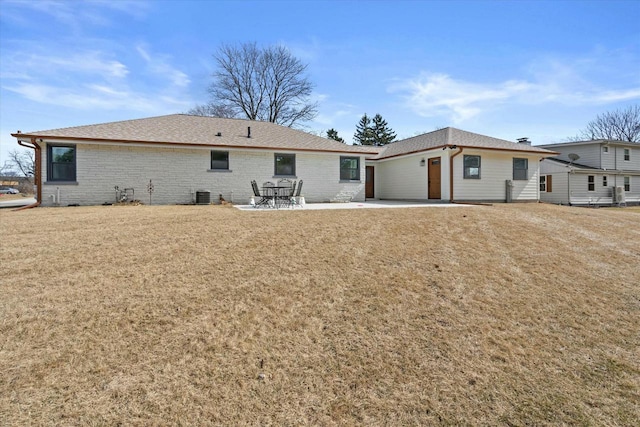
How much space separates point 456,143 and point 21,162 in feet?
199

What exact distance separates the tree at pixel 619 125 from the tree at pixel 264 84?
130ft

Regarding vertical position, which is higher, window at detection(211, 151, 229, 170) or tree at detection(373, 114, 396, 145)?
tree at detection(373, 114, 396, 145)

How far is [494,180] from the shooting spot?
15.7m

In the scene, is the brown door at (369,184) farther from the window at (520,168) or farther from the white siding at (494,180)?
the window at (520,168)

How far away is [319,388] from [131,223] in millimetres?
6443

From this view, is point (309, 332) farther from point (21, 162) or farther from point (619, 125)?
point (21, 162)

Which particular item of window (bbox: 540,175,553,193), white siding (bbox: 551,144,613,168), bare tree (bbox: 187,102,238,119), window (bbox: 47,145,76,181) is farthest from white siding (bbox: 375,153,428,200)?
bare tree (bbox: 187,102,238,119)

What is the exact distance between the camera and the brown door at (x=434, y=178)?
50.0 ft

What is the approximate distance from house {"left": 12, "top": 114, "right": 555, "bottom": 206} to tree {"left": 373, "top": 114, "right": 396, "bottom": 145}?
3016 centimetres

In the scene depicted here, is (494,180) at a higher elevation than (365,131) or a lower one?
lower

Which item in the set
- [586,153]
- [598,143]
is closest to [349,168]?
[586,153]

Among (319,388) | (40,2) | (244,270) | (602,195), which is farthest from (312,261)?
(602,195)

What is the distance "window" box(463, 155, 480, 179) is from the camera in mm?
15109

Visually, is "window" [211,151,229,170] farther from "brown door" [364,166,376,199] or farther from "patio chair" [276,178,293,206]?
"brown door" [364,166,376,199]
